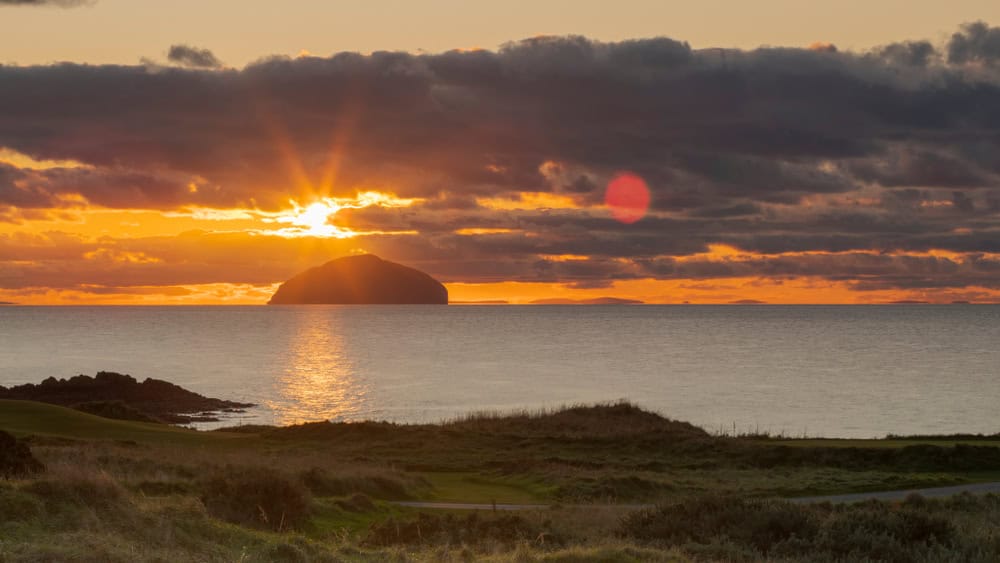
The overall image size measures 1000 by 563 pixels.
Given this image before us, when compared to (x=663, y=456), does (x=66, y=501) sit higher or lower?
higher

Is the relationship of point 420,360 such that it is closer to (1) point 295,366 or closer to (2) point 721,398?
(1) point 295,366

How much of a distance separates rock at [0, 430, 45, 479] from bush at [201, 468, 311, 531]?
15.0ft

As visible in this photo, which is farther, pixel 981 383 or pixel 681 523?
pixel 981 383

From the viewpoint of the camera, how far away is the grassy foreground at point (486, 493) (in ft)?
60.5

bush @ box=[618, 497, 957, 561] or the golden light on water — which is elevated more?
bush @ box=[618, 497, 957, 561]

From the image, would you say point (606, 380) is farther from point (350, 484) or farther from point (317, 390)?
point (350, 484)

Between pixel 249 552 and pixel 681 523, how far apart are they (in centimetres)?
1136

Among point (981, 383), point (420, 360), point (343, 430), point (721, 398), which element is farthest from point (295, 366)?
point (981, 383)

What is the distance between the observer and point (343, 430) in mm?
64938

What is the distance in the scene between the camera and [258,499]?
1063 inches

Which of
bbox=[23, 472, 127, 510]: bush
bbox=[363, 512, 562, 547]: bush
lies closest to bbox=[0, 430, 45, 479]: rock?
bbox=[23, 472, 127, 510]: bush

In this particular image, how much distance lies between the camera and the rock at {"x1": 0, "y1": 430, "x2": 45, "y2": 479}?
24959 millimetres

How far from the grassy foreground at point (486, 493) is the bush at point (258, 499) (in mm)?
67

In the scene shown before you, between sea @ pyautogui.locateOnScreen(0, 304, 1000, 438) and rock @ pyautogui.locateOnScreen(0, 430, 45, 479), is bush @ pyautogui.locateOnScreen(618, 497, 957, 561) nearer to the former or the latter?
rock @ pyautogui.locateOnScreen(0, 430, 45, 479)
